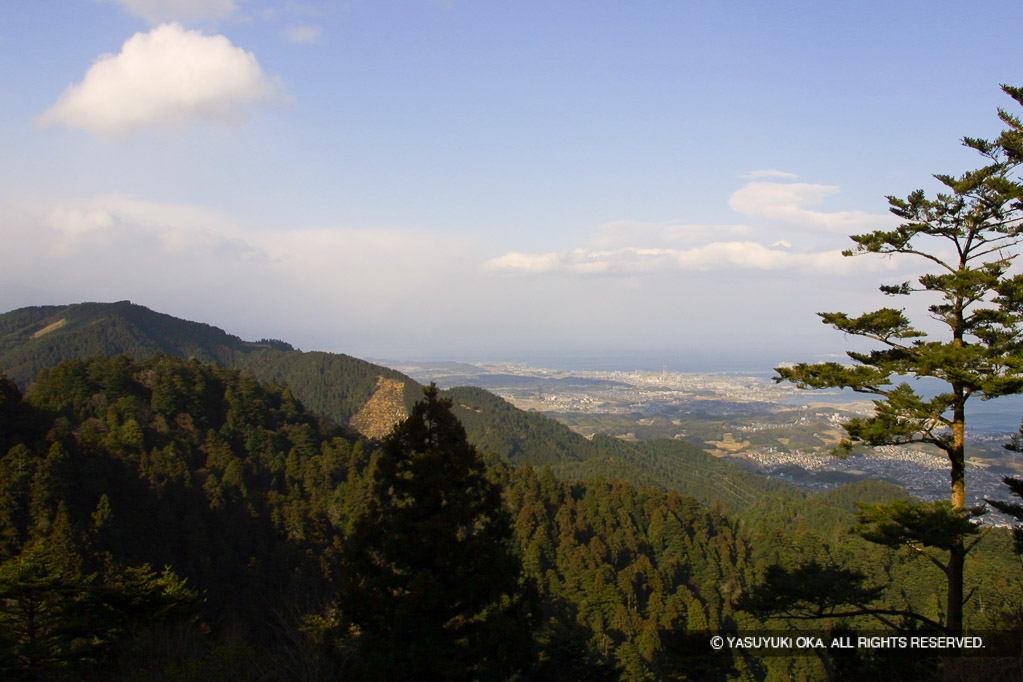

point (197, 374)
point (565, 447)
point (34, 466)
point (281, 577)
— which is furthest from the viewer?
point (565, 447)

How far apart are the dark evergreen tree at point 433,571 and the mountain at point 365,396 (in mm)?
66762

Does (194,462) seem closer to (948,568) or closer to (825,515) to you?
(948,568)

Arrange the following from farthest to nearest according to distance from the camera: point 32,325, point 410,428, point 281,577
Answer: point 32,325 → point 281,577 → point 410,428

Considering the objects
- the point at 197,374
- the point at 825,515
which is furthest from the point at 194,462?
the point at 825,515

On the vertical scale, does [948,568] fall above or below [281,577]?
above

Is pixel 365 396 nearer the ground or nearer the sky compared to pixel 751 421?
nearer the sky

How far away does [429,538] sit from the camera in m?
9.34

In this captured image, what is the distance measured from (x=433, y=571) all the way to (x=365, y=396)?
9247 cm

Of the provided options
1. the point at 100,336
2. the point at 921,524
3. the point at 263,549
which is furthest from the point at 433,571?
the point at 100,336

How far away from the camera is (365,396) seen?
98.4 meters

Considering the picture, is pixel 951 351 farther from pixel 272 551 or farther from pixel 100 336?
pixel 100 336

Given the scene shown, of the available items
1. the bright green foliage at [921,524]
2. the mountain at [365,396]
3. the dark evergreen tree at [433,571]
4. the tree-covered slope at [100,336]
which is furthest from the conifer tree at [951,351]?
the tree-covered slope at [100,336]

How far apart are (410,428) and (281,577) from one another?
2635cm

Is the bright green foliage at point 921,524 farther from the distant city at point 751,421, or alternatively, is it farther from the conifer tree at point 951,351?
the distant city at point 751,421
